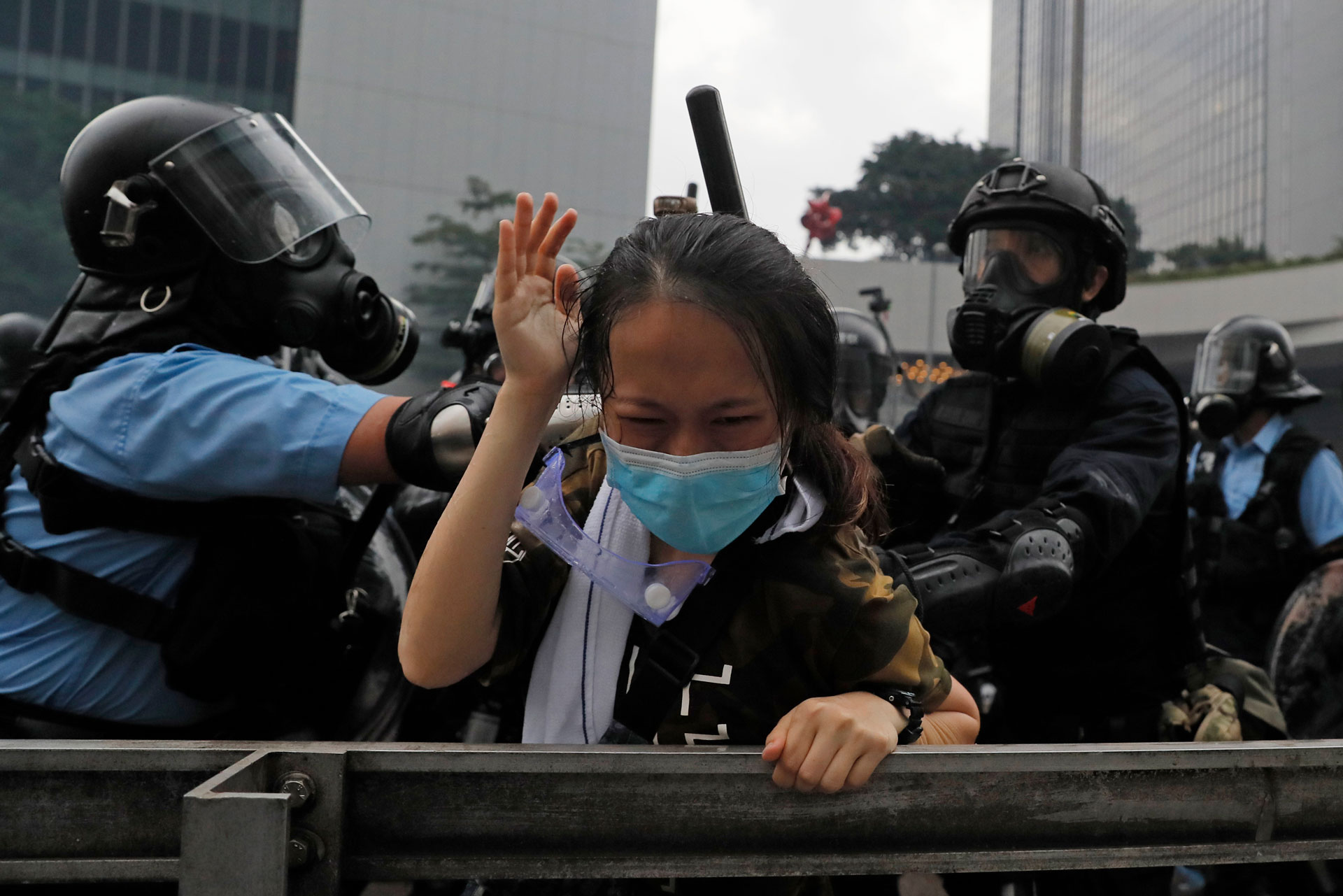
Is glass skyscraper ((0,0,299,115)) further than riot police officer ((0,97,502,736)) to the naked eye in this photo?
Yes

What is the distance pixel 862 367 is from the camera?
17.4 ft

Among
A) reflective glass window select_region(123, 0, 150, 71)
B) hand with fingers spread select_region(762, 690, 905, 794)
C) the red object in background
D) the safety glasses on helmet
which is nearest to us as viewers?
hand with fingers spread select_region(762, 690, 905, 794)

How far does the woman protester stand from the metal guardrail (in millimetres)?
154

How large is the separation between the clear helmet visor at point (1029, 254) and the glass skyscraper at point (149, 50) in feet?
93.7

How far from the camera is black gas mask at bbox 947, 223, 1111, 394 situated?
247cm

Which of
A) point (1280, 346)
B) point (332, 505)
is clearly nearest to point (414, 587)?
point (332, 505)

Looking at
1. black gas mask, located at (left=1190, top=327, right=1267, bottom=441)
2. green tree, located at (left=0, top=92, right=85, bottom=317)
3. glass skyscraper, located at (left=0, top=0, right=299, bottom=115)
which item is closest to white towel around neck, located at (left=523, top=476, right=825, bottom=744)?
black gas mask, located at (left=1190, top=327, right=1267, bottom=441)

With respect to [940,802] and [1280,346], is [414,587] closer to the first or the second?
[940,802]

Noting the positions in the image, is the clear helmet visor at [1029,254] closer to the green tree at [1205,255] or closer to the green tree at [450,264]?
the green tree at [450,264]

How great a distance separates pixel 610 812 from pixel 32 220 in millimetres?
27757

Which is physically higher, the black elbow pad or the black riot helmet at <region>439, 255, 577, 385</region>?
the black riot helmet at <region>439, 255, 577, 385</region>

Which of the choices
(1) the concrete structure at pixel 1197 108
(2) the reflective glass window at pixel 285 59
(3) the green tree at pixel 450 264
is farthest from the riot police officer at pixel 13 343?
(1) the concrete structure at pixel 1197 108

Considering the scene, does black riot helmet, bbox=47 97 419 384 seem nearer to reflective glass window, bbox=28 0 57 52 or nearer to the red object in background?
the red object in background

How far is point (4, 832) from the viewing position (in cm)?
101
